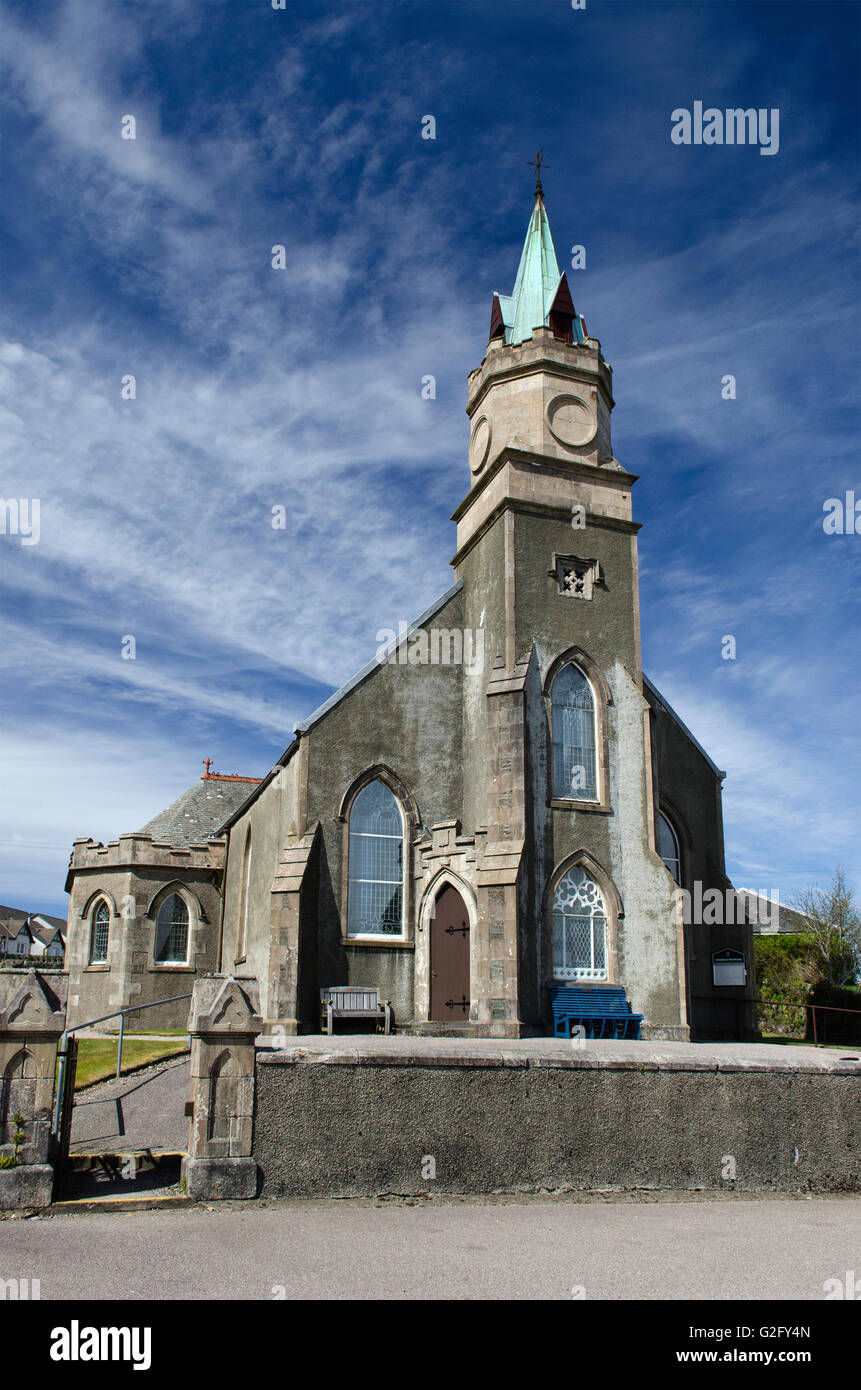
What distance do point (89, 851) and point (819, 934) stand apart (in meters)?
26.1

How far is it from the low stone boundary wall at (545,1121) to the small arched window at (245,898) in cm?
1289

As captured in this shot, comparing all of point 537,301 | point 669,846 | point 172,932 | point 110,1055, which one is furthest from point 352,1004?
point 537,301

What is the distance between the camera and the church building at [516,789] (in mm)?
18188

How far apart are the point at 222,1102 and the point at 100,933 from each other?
20759mm

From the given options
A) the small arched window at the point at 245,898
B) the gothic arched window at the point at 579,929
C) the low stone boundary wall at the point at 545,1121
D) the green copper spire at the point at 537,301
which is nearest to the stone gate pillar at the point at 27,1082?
the low stone boundary wall at the point at 545,1121

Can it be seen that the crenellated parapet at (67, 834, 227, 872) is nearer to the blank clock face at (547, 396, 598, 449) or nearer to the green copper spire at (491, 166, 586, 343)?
the blank clock face at (547, 396, 598, 449)

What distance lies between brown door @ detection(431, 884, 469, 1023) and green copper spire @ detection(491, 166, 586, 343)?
12.7 metres

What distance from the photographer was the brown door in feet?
61.1

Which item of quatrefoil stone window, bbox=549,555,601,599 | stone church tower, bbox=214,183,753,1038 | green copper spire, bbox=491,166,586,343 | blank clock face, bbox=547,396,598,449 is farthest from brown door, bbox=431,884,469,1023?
green copper spire, bbox=491,166,586,343

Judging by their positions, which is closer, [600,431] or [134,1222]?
[134,1222]

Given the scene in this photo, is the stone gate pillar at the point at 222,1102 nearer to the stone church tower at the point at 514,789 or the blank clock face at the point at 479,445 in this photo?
the stone church tower at the point at 514,789
